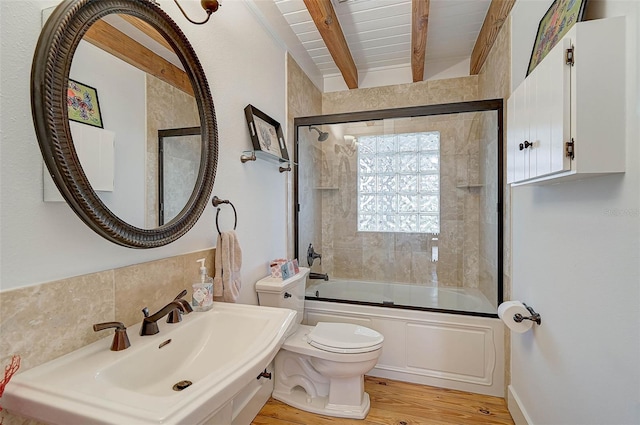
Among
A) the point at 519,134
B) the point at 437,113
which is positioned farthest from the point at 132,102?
the point at 437,113

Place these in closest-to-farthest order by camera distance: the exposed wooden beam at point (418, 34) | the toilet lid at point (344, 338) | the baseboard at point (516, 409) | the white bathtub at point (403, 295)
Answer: the baseboard at point (516, 409) → the toilet lid at point (344, 338) → the exposed wooden beam at point (418, 34) → the white bathtub at point (403, 295)

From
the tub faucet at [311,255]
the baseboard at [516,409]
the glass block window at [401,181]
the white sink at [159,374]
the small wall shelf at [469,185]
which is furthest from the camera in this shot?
the tub faucet at [311,255]

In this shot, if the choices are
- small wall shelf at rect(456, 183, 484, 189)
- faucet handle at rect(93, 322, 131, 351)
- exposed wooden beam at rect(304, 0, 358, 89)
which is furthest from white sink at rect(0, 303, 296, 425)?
small wall shelf at rect(456, 183, 484, 189)

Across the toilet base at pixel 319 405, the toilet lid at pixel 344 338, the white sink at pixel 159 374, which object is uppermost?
the white sink at pixel 159 374

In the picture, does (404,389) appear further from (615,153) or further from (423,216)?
(615,153)

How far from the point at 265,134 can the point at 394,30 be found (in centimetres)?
143

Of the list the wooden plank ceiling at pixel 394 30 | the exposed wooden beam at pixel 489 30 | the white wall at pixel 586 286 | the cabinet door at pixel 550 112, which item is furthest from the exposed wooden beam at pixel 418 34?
the cabinet door at pixel 550 112

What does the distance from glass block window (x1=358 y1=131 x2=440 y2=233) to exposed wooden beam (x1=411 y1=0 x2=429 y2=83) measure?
679 millimetres

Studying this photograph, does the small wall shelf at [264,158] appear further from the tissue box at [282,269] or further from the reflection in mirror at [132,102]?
the tissue box at [282,269]

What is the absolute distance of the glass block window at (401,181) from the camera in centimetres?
266

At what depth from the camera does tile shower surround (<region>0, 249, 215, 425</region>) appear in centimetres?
76

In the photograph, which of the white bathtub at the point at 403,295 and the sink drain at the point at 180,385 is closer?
the sink drain at the point at 180,385

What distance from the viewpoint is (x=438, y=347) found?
7.13 feet

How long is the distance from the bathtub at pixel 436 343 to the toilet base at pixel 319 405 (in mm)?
435
